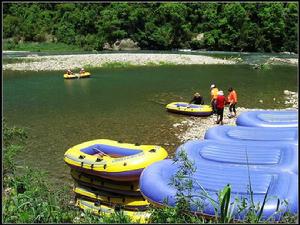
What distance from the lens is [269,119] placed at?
34.0ft

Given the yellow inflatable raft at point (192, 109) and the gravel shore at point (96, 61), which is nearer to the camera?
the yellow inflatable raft at point (192, 109)

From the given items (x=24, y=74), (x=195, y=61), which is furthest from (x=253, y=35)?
(x=24, y=74)

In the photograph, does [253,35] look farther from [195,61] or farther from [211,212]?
[211,212]

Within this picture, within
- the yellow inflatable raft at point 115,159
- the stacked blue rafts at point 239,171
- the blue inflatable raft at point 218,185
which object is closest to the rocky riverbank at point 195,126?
the stacked blue rafts at point 239,171

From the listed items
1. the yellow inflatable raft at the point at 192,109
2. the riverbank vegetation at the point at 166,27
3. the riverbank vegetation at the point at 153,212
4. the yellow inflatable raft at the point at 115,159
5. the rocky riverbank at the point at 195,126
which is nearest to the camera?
the riverbank vegetation at the point at 153,212

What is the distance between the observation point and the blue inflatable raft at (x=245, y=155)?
6743 mm

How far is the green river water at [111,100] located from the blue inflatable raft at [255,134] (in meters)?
2.02

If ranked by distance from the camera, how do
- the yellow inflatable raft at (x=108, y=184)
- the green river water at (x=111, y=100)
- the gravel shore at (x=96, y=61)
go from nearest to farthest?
the yellow inflatable raft at (x=108, y=184) → the green river water at (x=111, y=100) → the gravel shore at (x=96, y=61)

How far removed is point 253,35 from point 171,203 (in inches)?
1942

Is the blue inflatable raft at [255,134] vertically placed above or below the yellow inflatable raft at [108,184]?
above

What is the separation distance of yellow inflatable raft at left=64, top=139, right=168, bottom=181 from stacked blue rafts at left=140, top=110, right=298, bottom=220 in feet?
1.33

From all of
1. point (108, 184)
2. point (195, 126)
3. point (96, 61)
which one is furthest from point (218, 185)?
point (96, 61)

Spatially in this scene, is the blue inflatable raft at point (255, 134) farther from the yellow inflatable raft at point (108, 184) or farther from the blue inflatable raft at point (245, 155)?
the yellow inflatable raft at point (108, 184)

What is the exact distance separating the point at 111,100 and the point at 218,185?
12987 millimetres
